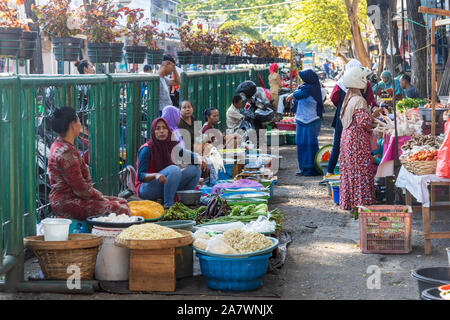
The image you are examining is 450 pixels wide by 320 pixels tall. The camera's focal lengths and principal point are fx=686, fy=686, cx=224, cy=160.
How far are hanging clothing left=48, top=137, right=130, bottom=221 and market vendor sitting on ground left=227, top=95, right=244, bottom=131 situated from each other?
781 centimetres

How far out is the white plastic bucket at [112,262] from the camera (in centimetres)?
587

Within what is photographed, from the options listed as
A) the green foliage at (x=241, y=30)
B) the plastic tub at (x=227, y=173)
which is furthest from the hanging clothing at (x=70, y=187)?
the green foliage at (x=241, y=30)

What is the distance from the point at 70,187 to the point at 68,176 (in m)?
0.17

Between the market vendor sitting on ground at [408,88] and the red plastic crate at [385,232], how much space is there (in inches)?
351

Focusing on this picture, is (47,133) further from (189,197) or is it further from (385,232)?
(385,232)

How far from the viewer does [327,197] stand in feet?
34.2

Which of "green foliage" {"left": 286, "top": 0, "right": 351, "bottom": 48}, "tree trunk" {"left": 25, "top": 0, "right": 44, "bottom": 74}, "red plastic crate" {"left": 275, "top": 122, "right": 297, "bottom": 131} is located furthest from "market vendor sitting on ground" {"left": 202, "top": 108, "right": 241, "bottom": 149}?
"green foliage" {"left": 286, "top": 0, "right": 351, "bottom": 48}

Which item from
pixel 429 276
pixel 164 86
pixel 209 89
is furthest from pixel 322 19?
pixel 429 276

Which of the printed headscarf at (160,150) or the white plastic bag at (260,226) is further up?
the printed headscarf at (160,150)

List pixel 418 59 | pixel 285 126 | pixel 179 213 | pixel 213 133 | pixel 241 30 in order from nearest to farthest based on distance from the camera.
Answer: pixel 179 213
pixel 213 133
pixel 418 59
pixel 285 126
pixel 241 30

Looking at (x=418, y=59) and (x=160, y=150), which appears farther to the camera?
(x=418, y=59)

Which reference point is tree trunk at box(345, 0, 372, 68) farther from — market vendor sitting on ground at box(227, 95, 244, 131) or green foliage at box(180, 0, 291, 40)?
green foliage at box(180, 0, 291, 40)

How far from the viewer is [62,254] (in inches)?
221

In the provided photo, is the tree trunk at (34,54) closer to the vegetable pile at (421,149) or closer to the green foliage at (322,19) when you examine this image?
the vegetable pile at (421,149)
